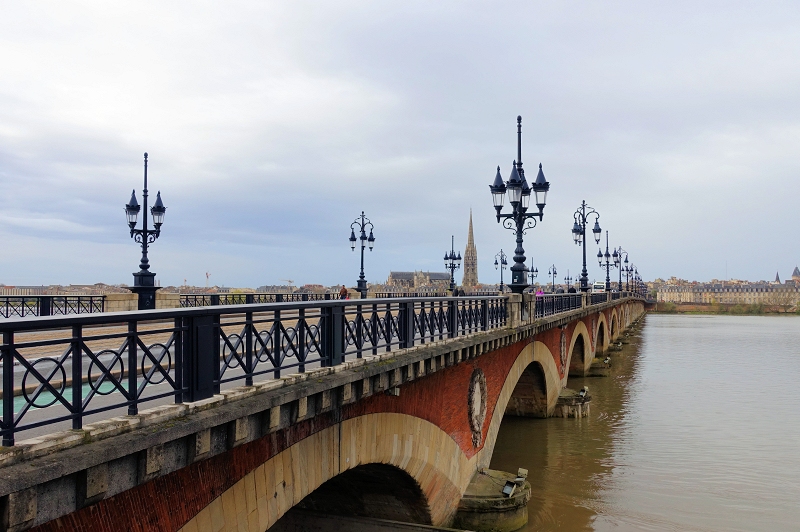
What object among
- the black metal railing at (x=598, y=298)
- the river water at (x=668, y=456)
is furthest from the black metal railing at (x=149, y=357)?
the black metal railing at (x=598, y=298)

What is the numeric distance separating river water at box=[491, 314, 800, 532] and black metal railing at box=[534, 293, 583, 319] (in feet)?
15.6

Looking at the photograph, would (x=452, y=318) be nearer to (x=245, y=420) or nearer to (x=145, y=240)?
(x=245, y=420)

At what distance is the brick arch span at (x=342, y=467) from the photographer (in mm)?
6367

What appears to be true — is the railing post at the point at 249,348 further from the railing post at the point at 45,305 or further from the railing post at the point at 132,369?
the railing post at the point at 45,305

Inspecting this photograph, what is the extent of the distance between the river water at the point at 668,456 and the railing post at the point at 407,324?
304 inches

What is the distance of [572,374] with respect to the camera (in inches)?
1564

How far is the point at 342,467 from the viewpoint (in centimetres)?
856

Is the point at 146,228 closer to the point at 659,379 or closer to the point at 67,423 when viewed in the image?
the point at 67,423

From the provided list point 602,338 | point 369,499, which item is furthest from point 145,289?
point 602,338

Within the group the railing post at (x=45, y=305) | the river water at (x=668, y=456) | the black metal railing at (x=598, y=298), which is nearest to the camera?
the railing post at (x=45, y=305)

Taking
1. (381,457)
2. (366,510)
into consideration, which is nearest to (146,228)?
(366,510)

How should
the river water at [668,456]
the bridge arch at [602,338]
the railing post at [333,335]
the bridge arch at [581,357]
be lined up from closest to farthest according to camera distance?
1. the railing post at [333,335]
2. the river water at [668,456]
3. the bridge arch at [581,357]
4. the bridge arch at [602,338]

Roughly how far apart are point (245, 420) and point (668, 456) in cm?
1914

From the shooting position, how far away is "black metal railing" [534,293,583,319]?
2231 cm
